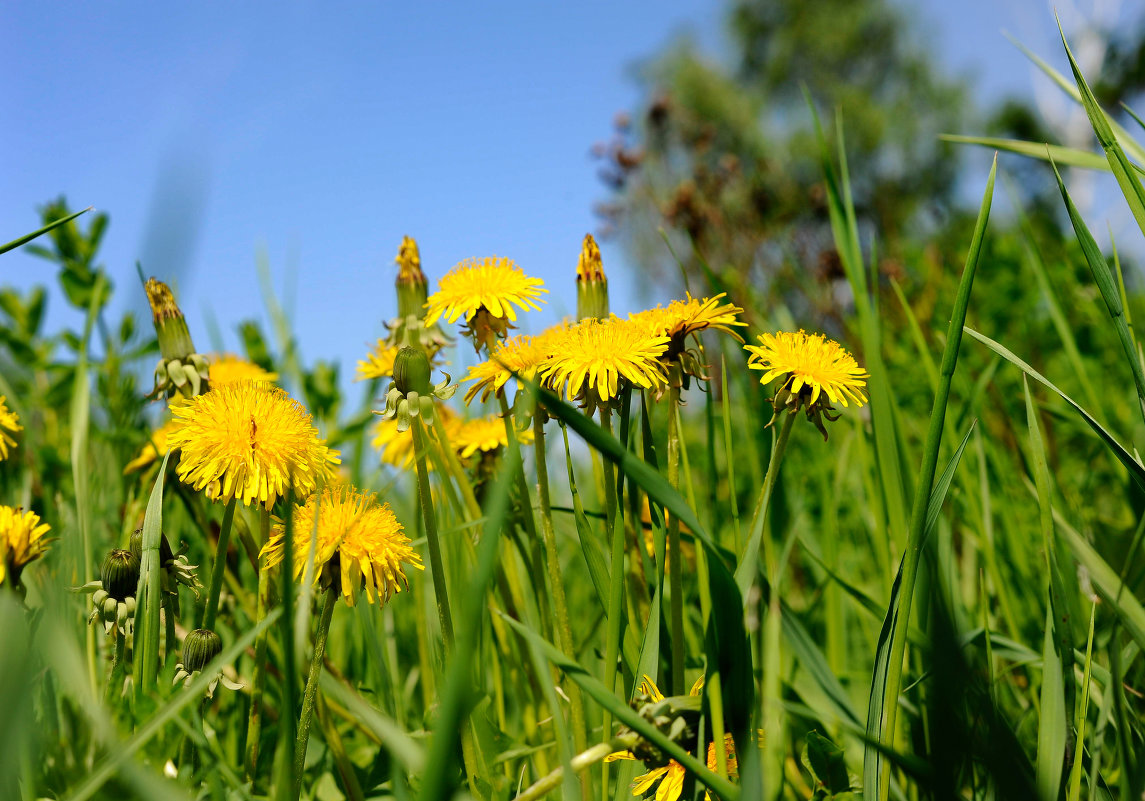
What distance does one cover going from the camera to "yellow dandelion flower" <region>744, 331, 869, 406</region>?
549 millimetres

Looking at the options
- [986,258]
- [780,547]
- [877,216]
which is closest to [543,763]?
[780,547]

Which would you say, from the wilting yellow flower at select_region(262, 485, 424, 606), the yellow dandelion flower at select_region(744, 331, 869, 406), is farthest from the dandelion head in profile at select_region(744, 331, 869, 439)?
the wilting yellow flower at select_region(262, 485, 424, 606)

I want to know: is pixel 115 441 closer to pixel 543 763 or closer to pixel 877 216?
pixel 543 763

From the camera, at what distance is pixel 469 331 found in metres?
0.72

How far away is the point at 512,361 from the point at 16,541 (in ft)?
1.23

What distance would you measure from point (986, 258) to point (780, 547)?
1261 millimetres

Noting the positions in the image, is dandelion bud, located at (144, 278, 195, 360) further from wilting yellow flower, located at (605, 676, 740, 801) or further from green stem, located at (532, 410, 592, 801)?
wilting yellow flower, located at (605, 676, 740, 801)

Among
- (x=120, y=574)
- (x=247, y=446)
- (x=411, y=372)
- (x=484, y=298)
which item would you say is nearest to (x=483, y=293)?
(x=484, y=298)

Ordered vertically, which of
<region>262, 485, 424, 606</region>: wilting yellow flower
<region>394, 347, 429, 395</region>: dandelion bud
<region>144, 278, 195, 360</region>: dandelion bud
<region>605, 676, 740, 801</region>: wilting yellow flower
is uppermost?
<region>144, 278, 195, 360</region>: dandelion bud

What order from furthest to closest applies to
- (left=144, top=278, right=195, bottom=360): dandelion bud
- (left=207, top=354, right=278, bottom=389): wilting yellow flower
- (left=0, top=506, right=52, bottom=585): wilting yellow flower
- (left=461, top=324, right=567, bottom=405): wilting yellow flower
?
(left=207, top=354, right=278, bottom=389): wilting yellow flower < (left=144, top=278, right=195, bottom=360): dandelion bud < (left=461, top=324, right=567, bottom=405): wilting yellow flower < (left=0, top=506, right=52, bottom=585): wilting yellow flower

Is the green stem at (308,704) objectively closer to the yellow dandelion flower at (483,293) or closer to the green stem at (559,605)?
the green stem at (559,605)

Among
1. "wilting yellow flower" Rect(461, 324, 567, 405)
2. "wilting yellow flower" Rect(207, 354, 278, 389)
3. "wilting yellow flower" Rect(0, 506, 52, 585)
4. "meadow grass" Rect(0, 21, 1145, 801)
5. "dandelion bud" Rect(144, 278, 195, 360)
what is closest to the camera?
"meadow grass" Rect(0, 21, 1145, 801)

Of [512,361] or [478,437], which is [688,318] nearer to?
[512,361]

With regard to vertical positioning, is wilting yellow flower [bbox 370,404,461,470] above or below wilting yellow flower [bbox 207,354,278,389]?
below
